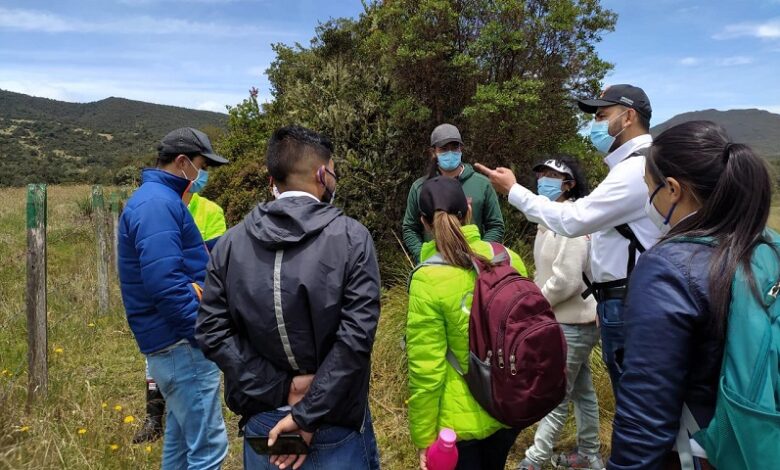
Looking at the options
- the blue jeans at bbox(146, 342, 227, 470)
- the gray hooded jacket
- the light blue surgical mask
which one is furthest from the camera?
the light blue surgical mask

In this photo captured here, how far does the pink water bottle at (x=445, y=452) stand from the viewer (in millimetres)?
2059

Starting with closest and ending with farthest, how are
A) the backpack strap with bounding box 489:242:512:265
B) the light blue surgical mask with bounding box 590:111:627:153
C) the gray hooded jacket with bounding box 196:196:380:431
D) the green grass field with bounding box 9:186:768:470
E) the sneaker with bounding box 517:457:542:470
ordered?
the gray hooded jacket with bounding box 196:196:380:431 < the backpack strap with bounding box 489:242:512:265 < the light blue surgical mask with bounding box 590:111:627:153 < the green grass field with bounding box 9:186:768:470 < the sneaker with bounding box 517:457:542:470

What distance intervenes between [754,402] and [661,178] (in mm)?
678

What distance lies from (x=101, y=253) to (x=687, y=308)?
6.98 meters

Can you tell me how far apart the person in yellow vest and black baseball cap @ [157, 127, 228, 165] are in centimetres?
19

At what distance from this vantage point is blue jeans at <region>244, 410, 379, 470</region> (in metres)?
1.82

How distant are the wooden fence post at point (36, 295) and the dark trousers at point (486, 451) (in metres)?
3.27

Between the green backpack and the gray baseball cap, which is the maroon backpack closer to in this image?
the green backpack

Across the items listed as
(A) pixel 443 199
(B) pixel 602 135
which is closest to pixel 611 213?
(B) pixel 602 135

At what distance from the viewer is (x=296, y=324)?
176cm

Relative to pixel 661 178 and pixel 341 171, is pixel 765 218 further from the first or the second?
pixel 341 171

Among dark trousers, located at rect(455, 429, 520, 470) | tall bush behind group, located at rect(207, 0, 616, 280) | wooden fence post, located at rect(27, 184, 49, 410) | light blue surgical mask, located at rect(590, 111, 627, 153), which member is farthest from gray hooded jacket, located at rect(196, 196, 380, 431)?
tall bush behind group, located at rect(207, 0, 616, 280)

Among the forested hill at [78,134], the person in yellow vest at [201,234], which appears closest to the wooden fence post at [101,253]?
the person in yellow vest at [201,234]

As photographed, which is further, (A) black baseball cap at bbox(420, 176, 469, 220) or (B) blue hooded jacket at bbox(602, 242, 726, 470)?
(A) black baseball cap at bbox(420, 176, 469, 220)
